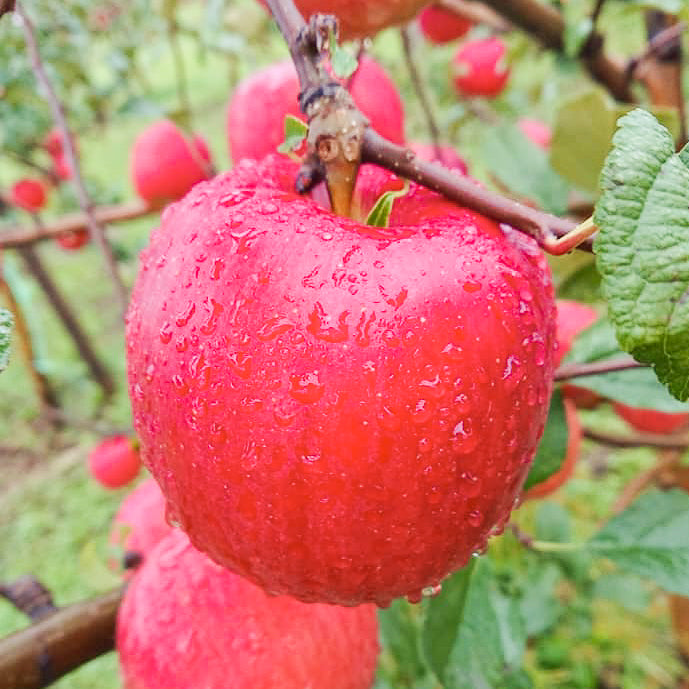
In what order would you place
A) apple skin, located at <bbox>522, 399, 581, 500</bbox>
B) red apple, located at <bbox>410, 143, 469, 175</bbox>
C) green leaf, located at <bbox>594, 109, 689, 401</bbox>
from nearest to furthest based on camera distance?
green leaf, located at <bbox>594, 109, 689, 401</bbox>, apple skin, located at <bbox>522, 399, 581, 500</bbox>, red apple, located at <bbox>410, 143, 469, 175</bbox>

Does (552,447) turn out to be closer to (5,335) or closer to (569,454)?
(569,454)

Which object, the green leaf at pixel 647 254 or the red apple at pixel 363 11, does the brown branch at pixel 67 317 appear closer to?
the red apple at pixel 363 11

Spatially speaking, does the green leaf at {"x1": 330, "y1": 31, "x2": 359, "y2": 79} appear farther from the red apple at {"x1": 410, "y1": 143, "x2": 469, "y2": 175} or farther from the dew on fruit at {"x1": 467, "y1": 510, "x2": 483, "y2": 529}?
the red apple at {"x1": 410, "y1": 143, "x2": 469, "y2": 175}

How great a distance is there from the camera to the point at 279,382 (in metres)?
0.32

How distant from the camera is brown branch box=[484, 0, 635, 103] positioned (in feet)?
2.65

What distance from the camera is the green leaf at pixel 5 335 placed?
1.01 ft

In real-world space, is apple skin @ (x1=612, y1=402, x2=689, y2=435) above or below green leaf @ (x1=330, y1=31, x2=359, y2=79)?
below

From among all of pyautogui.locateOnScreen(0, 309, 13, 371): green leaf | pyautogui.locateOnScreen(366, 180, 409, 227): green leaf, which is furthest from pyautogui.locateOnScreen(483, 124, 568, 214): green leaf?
pyautogui.locateOnScreen(0, 309, 13, 371): green leaf

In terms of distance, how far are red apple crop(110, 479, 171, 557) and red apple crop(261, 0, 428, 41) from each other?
425 mm

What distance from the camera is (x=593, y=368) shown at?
0.56 metres

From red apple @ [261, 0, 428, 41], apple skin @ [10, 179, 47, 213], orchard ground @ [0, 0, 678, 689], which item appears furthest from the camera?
apple skin @ [10, 179, 47, 213]

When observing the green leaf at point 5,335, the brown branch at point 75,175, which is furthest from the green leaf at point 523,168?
the green leaf at point 5,335

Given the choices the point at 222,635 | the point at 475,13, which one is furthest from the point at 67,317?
the point at 222,635

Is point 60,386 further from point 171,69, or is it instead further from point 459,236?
point 171,69
